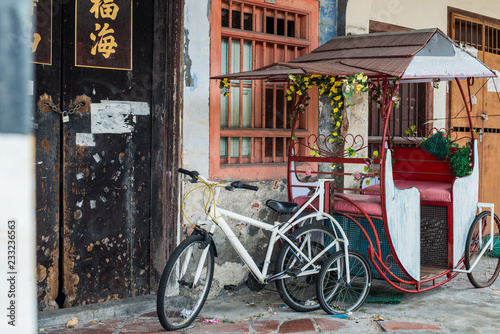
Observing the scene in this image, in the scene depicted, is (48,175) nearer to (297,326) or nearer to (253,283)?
(253,283)

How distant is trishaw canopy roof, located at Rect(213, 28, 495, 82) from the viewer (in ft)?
15.1

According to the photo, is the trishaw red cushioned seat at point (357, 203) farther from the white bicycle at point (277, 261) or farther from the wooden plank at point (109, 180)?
the wooden plank at point (109, 180)

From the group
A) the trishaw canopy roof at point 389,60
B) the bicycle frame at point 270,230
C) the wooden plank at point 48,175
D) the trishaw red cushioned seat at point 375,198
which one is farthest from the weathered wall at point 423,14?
the wooden plank at point 48,175

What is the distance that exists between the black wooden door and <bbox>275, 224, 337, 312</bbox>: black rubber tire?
1242mm

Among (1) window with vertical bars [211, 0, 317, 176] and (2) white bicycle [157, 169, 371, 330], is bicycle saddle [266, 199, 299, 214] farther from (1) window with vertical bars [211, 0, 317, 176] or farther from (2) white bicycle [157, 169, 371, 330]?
(1) window with vertical bars [211, 0, 317, 176]

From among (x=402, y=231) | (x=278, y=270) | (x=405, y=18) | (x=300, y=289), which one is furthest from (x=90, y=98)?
(x=405, y=18)

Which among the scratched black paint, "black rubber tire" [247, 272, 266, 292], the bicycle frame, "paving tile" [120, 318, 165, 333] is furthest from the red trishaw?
"paving tile" [120, 318, 165, 333]

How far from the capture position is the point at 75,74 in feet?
15.7

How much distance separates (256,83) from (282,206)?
5.08ft

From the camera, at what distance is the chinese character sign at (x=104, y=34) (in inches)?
189

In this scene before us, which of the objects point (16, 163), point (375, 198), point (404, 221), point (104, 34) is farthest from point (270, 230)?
point (16, 163)

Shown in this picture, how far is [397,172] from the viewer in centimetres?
652

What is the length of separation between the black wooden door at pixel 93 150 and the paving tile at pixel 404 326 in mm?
2099

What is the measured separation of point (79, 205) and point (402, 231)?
276 centimetres
